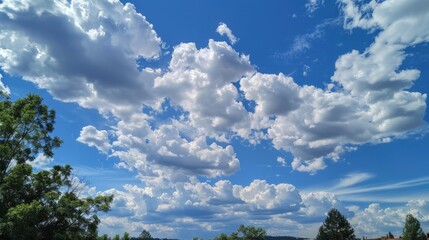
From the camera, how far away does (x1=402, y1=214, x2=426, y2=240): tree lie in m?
78.7

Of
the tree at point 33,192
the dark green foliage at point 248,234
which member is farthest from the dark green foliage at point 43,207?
the dark green foliage at point 248,234

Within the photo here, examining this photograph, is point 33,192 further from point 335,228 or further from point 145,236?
point 145,236

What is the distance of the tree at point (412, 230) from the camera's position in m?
78.7

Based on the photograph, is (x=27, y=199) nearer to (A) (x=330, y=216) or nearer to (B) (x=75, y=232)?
(B) (x=75, y=232)

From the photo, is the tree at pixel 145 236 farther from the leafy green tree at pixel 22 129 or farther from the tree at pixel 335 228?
the leafy green tree at pixel 22 129

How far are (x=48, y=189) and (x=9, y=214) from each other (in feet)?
18.6

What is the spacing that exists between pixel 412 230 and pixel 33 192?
76.0 metres

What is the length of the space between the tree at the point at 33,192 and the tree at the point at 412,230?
7043 centimetres

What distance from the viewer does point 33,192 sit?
92.4 feet

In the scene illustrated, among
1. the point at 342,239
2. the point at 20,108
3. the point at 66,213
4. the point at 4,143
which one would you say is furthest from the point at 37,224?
the point at 342,239

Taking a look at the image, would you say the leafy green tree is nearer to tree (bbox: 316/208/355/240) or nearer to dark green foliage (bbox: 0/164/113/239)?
dark green foliage (bbox: 0/164/113/239)

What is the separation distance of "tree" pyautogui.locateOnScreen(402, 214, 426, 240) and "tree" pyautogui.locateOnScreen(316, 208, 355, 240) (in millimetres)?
20124

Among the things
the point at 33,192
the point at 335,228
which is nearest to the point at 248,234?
the point at 335,228

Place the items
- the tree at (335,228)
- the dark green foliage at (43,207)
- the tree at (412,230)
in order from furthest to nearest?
the tree at (335,228)
the tree at (412,230)
the dark green foliage at (43,207)
